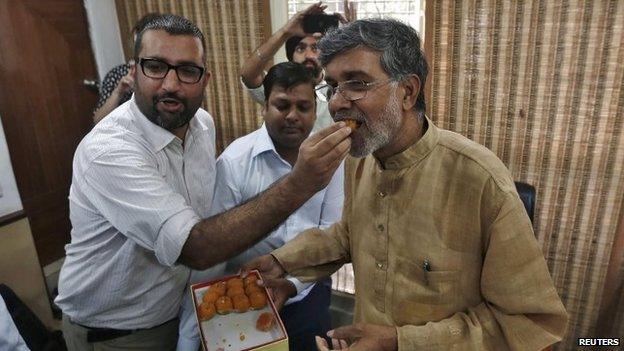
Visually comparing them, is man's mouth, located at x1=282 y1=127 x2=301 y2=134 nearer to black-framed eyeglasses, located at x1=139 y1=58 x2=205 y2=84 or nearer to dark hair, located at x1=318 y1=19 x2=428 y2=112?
black-framed eyeglasses, located at x1=139 y1=58 x2=205 y2=84

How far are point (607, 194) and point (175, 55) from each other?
2224 mm

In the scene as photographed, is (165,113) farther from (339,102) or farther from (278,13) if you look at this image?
(278,13)

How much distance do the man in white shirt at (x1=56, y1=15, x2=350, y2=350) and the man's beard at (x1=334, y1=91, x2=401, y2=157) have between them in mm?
90

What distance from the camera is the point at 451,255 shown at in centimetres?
115

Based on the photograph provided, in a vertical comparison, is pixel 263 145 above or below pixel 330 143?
below

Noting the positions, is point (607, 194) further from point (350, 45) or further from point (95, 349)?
point (95, 349)

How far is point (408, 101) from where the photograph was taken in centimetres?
122

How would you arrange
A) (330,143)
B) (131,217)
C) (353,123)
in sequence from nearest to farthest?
(330,143)
(353,123)
(131,217)

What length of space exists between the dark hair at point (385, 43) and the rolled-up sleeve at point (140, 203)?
0.63 metres

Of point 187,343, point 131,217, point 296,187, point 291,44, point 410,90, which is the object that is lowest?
point 187,343

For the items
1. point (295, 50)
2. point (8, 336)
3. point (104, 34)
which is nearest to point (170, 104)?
point (8, 336)

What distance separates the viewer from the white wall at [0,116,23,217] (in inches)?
112

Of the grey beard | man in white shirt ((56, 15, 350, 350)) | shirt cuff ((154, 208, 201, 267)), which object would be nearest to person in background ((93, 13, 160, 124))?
man in white shirt ((56, 15, 350, 350))

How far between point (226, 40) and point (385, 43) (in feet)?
7.08
